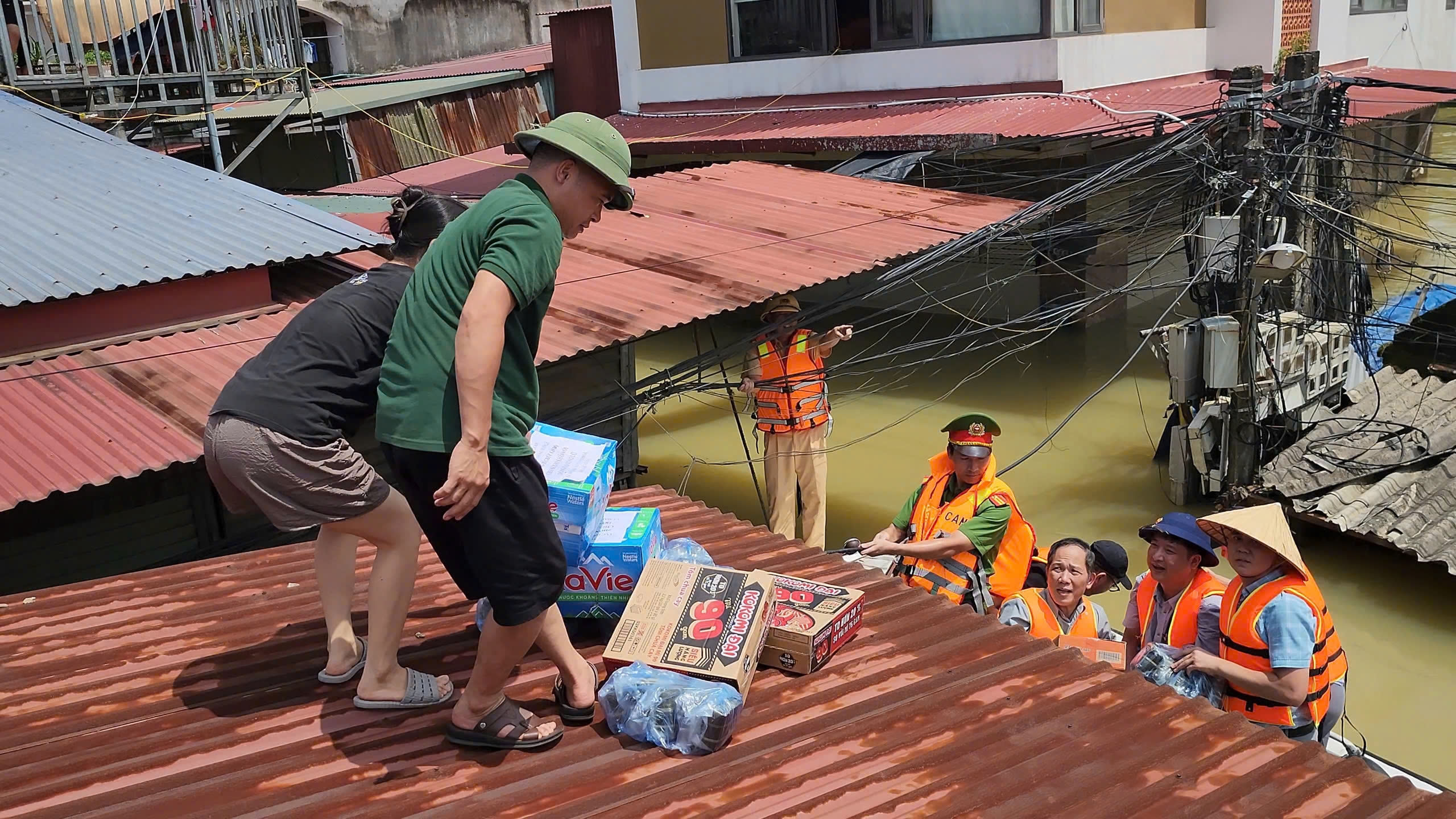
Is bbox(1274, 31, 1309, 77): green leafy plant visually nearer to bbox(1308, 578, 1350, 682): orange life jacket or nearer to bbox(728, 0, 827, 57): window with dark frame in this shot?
bbox(728, 0, 827, 57): window with dark frame

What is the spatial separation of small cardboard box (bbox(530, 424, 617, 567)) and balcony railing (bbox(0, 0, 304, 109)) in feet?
26.8

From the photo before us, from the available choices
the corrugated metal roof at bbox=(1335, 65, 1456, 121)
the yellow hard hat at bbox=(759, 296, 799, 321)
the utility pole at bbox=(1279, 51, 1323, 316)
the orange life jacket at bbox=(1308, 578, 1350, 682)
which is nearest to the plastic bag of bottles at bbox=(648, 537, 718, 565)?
the orange life jacket at bbox=(1308, 578, 1350, 682)

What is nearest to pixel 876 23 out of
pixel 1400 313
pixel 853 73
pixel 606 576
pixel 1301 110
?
pixel 853 73

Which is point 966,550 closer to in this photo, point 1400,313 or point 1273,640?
point 1273,640

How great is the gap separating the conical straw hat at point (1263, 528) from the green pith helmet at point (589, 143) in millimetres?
2528

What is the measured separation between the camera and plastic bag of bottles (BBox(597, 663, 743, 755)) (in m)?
2.79

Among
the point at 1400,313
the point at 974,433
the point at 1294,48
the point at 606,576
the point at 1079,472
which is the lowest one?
the point at 1079,472

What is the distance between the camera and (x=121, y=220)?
6891 mm

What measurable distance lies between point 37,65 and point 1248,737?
35.5 feet

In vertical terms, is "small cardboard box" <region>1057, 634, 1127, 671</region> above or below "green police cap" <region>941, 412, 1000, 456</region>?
below

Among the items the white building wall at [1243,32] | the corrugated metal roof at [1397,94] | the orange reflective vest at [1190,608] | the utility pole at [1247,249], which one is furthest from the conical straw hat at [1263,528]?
the corrugated metal roof at [1397,94]

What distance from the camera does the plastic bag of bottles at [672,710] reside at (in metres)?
2.79

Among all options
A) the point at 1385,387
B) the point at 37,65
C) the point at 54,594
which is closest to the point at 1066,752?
the point at 54,594

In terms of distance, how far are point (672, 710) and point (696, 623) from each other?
0.40 metres
